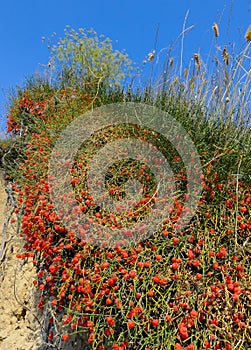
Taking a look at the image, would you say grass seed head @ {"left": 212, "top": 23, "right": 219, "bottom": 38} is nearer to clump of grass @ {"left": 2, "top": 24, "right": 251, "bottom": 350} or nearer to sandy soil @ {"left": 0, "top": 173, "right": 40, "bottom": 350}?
clump of grass @ {"left": 2, "top": 24, "right": 251, "bottom": 350}

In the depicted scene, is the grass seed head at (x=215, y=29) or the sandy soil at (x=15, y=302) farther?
the sandy soil at (x=15, y=302)

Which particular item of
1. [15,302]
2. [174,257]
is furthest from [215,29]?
[15,302]

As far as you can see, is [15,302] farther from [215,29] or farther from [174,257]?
[215,29]

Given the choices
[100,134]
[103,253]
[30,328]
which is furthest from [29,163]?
[103,253]

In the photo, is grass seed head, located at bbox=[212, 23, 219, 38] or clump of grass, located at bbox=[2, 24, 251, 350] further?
grass seed head, located at bbox=[212, 23, 219, 38]

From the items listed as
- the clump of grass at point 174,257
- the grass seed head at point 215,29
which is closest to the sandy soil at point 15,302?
the clump of grass at point 174,257

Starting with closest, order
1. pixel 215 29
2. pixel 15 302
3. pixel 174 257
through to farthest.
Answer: pixel 174 257 < pixel 215 29 < pixel 15 302

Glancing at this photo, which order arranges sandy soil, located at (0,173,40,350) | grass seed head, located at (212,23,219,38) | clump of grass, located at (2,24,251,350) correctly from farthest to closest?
sandy soil, located at (0,173,40,350), grass seed head, located at (212,23,219,38), clump of grass, located at (2,24,251,350)

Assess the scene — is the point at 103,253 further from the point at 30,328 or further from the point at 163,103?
the point at 30,328

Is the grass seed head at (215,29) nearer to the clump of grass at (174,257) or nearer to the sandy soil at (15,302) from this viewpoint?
the clump of grass at (174,257)

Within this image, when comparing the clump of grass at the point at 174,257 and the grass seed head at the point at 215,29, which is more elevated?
the grass seed head at the point at 215,29

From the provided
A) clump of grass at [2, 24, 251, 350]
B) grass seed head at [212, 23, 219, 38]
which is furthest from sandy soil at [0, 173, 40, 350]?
grass seed head at [212, 23, 219, 38]

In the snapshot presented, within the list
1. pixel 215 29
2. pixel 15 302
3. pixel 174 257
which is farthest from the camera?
pixel 15 302

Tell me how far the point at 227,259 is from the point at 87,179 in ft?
2.83
